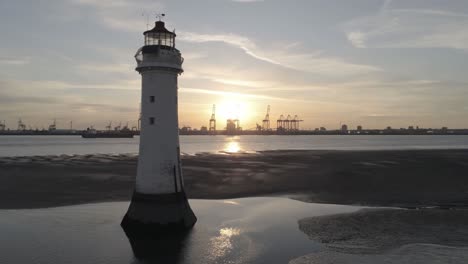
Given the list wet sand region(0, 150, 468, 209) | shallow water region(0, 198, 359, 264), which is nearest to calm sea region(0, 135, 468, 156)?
wet sand region(0, 150, 468, 209)

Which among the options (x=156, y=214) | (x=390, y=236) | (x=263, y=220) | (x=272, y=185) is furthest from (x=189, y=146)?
(x=390, y=236)

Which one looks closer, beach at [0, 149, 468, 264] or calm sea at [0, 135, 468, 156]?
beach at [0, 149, 468, 264]

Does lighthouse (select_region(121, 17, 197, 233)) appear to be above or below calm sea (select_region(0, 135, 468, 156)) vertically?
above

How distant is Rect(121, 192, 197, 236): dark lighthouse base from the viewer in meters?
14.9

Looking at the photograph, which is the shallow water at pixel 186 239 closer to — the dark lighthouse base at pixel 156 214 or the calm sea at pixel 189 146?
the dark lighthouse base at pixel 156 214

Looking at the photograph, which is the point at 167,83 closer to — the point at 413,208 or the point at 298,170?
the point at 413,208

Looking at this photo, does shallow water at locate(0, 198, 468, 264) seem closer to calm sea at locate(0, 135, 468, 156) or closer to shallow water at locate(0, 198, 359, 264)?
shallow water at locate(0, 198, 359, 264)

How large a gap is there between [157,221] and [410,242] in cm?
971

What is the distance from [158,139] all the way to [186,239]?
4.09 m

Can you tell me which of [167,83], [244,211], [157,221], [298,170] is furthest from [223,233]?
[298,170]

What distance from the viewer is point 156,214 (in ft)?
48.9

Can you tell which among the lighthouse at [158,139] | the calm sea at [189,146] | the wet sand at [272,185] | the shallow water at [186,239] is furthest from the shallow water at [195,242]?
the calm sea at [189,146]

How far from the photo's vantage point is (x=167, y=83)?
48.4 feet

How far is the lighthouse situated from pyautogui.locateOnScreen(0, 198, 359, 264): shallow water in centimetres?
128
